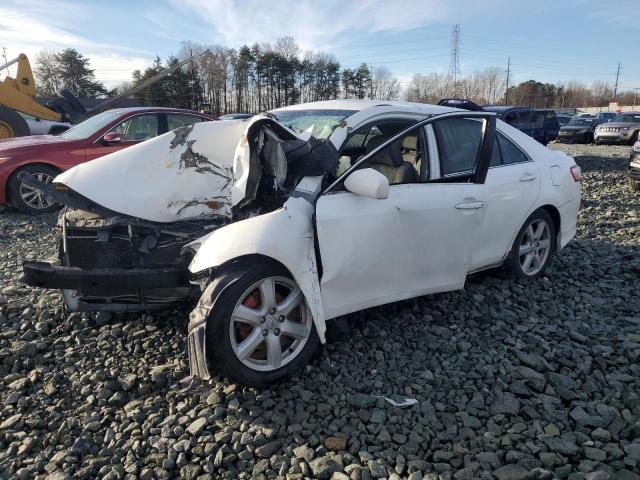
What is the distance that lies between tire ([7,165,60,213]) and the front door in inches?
Answer: 240

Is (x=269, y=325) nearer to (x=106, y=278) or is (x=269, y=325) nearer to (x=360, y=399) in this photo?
(x=360, y=399)

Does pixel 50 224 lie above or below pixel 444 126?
below

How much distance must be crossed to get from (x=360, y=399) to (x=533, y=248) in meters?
2.66

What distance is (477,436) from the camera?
2.48 meters

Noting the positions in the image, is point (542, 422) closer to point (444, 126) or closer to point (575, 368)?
point (575, 368)

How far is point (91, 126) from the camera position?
780cm

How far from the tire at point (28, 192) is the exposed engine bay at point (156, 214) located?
4.53 meters

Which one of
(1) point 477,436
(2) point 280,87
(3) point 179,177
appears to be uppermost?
(2) point 280,87

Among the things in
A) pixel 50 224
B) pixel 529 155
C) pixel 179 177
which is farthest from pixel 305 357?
pixel 50 224

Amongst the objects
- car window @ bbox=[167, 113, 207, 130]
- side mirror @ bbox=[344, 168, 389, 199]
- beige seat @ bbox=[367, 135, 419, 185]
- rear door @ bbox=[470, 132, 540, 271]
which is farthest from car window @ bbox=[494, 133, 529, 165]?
car window @ bbox=[167, 113, 207, 130]

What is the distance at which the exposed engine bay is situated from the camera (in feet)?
10.00

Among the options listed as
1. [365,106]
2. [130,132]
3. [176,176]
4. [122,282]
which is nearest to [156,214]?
[176,176]

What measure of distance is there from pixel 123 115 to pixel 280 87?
51860 millimetres

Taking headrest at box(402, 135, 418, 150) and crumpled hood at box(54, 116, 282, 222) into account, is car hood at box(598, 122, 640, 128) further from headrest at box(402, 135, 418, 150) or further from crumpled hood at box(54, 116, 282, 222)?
crumpled hood at box(54, 116, 282, 222)
